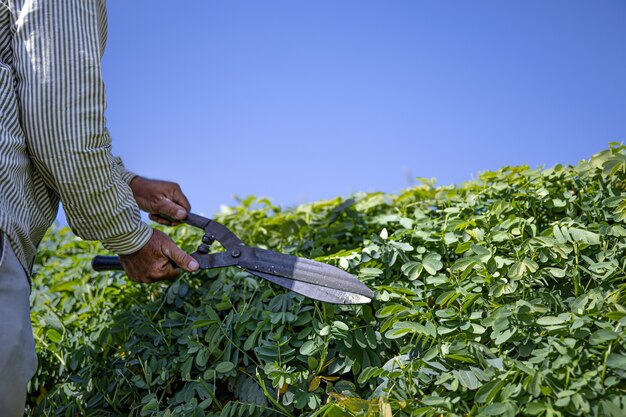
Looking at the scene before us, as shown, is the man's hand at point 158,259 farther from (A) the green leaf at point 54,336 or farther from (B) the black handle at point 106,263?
(A) the green leaf at point 54,336

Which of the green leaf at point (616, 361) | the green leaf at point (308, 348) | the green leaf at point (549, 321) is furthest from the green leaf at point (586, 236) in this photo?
the green leaf at point (308, 348)

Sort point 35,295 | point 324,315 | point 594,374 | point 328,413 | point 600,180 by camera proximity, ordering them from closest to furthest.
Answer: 1. point 594,374
2. point 328,413
3. point 324,315
4. point 600,180
5. point 35,295

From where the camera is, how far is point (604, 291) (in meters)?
2.20

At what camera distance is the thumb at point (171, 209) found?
2.85m

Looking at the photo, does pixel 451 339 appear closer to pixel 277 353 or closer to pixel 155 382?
pixel 277 353

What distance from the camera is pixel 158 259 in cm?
257

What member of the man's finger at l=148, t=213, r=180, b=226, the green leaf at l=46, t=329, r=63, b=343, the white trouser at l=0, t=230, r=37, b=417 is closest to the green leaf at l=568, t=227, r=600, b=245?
the man's finger at l=148, t=213, r=180, b=226

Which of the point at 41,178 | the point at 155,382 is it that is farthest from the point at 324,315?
the point at 41,178

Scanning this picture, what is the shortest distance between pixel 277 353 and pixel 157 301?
0.84 m

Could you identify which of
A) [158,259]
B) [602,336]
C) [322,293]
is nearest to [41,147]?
[158,259]

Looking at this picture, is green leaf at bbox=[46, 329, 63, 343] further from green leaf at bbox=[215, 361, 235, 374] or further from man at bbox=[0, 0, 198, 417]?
green leaf at bbox=[215, 361, 235, 374]

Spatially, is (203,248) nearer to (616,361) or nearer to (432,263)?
(432,263)

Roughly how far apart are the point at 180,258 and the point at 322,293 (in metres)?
0.63

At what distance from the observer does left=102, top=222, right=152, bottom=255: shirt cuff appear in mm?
2414
